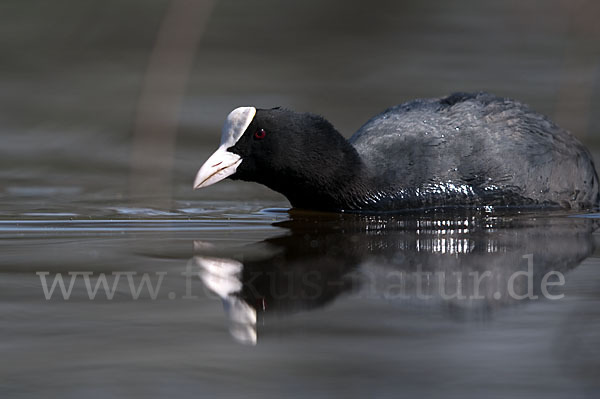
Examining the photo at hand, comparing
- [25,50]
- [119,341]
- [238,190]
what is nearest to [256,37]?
[25,50]

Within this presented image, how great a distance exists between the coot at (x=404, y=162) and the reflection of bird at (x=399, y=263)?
49 centimetres

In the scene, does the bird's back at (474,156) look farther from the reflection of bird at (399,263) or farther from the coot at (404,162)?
the reflection of bird at (399,263)

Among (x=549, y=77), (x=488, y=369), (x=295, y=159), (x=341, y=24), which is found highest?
(x=341, y=24)

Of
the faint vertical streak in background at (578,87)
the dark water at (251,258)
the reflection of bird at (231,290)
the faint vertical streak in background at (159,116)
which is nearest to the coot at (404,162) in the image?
the dark water at (251,258)

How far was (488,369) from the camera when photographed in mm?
2691

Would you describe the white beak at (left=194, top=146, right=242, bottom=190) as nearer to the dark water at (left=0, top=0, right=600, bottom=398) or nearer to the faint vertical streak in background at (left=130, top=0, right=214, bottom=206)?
the dark water at (left=0, top=0, right=600, bottom=398)

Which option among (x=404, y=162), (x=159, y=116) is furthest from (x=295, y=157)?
(x=159, y=116)

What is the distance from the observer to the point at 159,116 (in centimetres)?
947

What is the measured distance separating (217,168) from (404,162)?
3.83 feet

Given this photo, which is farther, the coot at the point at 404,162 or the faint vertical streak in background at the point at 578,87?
the faint vertical streak in background at the point at 578,87

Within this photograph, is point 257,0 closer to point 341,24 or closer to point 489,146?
point 341,24

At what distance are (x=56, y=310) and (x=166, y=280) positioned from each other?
0.54 meters

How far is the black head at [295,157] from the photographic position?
5891 millimetres

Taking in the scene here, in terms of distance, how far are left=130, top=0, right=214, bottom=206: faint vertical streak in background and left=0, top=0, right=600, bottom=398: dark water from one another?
3 cm
